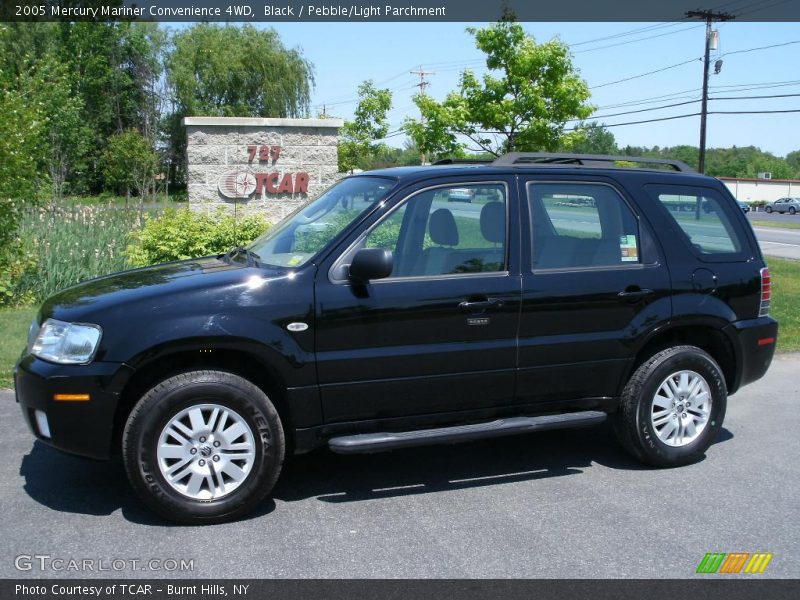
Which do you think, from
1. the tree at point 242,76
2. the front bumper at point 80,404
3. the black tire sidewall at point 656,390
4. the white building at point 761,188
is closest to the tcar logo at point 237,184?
the front bumper at point 80,404

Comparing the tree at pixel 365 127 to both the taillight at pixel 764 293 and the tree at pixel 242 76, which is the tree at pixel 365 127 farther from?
the taillight at pixel 764 293

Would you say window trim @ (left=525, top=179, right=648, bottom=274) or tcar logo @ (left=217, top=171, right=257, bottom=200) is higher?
tcar logo @ (left=217, top=171, right=257, bottom=200)

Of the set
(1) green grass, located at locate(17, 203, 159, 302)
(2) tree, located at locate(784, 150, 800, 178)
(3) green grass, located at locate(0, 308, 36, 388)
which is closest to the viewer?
(3) green grass, located at locate(0, 308, 36, 388)

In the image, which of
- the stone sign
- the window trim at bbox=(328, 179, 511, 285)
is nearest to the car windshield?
the window trim at bbox=(328, 179, 511, 285)

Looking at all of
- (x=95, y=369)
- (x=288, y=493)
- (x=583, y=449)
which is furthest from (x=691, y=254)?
(x=95, y=369)

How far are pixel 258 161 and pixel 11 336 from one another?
5358mm

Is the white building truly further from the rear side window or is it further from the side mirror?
the side mirror

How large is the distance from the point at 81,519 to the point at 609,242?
3.71m

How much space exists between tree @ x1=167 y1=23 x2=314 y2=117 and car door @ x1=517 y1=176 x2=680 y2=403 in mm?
40100

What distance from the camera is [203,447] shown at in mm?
4516

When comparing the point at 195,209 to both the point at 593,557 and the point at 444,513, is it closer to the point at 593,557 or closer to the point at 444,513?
the point at 444,513

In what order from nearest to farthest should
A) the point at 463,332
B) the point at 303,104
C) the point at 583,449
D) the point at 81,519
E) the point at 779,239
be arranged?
the point at 81,519, the point at 463,332, the point at 583,449, the point at 779,239, the point at 303,104

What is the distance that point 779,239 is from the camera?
32219mm

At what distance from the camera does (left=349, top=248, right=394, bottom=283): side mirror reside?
15.3 ft
